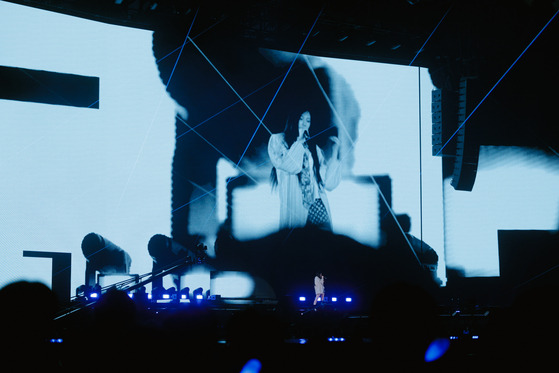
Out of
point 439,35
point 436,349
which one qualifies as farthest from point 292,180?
point 436,349

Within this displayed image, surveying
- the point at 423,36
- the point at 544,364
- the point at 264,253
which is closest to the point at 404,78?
the point at 423,36

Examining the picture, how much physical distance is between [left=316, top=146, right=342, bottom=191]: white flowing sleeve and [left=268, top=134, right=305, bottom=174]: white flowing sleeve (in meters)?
0.26

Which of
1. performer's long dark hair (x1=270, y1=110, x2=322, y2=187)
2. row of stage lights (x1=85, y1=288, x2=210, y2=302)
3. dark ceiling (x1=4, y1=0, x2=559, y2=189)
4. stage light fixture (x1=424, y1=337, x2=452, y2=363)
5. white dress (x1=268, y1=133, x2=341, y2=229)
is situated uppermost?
dark ceiling (x1=4, y1=0, x2=559, y2=189)

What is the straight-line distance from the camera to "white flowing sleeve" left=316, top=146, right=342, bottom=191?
7.28m

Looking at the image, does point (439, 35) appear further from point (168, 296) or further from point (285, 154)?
point (168, 296)

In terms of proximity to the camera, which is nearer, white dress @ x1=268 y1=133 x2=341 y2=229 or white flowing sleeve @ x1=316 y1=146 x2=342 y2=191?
white dress @ x1=268 y1=133 x2=341 y2=229

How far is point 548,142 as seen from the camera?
26.9ft

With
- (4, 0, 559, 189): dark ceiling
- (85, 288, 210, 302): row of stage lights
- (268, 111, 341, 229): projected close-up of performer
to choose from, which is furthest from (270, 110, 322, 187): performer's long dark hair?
(85, 288, 210, 302): row of stage lights

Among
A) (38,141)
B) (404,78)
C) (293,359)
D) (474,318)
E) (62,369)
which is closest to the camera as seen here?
(62,369)

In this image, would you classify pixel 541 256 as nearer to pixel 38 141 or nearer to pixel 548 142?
pixel 548 142

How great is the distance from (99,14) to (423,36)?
4.22 metres

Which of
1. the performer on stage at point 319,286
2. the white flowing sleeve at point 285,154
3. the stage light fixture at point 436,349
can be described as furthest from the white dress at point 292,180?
the stage light fixture at point 436,349

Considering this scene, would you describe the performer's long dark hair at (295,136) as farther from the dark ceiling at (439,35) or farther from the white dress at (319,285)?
the white dress at (319,285)

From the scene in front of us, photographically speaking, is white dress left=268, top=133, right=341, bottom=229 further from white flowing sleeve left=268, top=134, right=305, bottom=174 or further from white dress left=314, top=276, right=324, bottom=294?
white dress left=314, top=276, right=324, bottom=294
